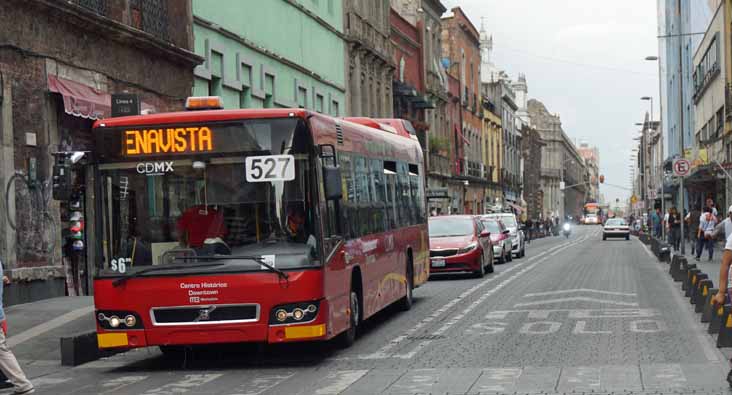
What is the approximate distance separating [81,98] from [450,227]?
11117 millimetres

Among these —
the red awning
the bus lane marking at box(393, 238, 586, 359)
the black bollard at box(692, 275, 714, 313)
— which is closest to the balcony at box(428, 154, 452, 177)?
the bus lane marking at box(393, 238, 586, 359)

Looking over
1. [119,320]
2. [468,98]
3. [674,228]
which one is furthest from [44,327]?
[468,98]

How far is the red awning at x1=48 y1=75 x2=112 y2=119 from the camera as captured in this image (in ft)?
68.3

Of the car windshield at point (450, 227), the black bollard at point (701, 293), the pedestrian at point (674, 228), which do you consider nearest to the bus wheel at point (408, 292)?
the black bollard at point (701, 293)

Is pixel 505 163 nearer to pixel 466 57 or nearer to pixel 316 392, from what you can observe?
pixel 466 57

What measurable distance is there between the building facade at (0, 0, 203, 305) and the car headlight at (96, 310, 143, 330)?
5486 mm

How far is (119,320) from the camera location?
12.6 metres

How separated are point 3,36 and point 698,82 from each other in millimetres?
49696

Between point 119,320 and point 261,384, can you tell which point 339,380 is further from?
point 119,320

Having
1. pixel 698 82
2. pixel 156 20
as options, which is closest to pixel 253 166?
pixel 156 20

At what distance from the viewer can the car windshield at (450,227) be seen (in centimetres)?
2950

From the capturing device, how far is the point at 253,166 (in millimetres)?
12438

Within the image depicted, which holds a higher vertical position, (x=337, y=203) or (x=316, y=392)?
(x=337, y=203)

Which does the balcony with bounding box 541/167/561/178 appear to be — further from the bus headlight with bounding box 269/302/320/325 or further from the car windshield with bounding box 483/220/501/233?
the bus headlight with bounding box 269/302/320/325
